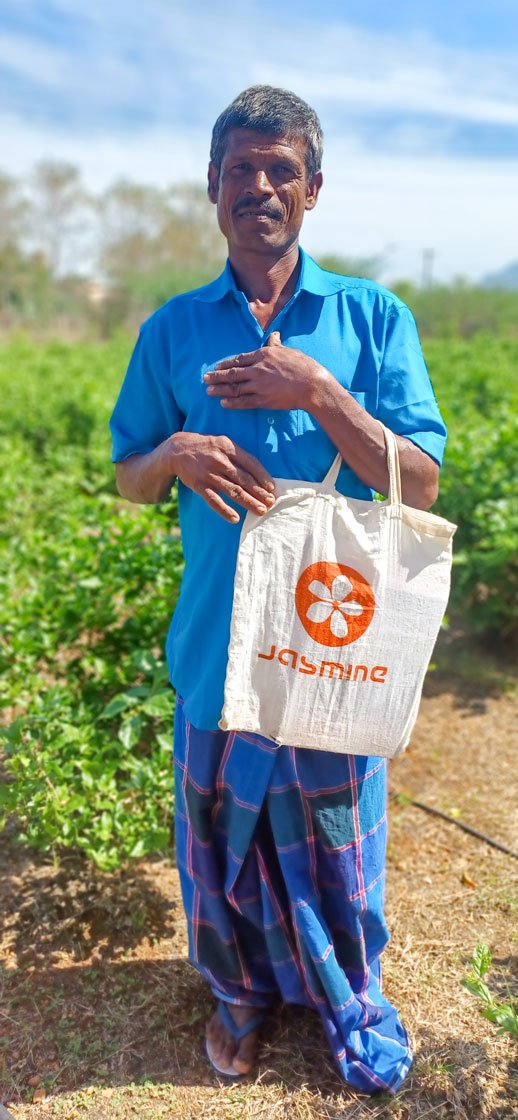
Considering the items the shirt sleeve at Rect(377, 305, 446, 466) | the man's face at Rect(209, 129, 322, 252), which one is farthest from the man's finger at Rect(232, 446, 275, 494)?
the man's face at Rect(209, 129, 322, 252)

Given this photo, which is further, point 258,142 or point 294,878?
point 294,878

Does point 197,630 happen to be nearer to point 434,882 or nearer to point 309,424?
point 309,424

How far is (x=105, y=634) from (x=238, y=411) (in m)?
1.57

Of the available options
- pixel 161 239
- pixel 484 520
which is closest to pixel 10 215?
pixel 161 239

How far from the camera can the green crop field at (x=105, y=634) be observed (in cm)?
224

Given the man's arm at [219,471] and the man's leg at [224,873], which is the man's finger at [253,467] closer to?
the man's arm at [219,471]

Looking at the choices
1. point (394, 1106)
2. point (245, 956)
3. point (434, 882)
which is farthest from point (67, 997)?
point (434, 882)

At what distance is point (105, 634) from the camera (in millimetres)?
2867

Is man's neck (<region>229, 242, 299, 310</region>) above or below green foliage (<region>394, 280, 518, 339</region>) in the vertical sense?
below

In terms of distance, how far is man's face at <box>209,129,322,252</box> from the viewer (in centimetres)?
143

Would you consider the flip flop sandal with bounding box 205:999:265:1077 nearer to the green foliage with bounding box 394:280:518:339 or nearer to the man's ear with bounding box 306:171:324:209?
the man's ear with bounding box 306:171:324:209

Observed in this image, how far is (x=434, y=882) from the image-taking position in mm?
2502

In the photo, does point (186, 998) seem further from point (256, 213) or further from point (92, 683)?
point (256, 213)

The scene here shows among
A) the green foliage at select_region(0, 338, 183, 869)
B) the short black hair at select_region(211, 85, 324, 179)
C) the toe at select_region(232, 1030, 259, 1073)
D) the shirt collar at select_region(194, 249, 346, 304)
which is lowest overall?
the toe at select_region(232, 1030, 259, 1073)
